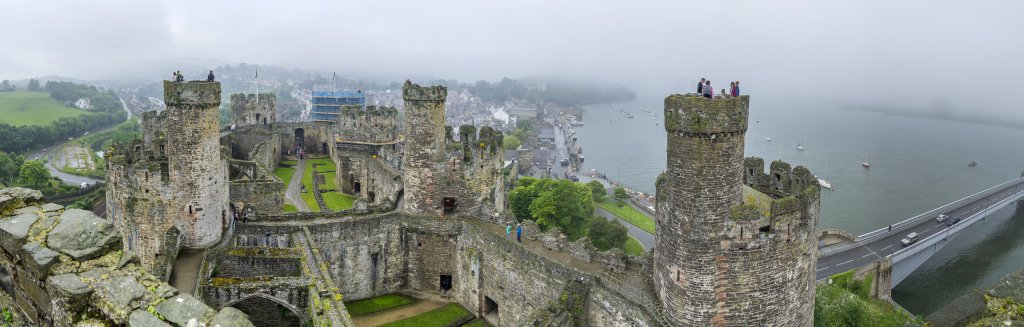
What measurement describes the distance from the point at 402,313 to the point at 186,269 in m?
9.30

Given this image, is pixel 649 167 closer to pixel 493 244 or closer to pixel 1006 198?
pixel 1006 198

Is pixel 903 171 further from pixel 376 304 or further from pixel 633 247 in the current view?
pixel 376 304

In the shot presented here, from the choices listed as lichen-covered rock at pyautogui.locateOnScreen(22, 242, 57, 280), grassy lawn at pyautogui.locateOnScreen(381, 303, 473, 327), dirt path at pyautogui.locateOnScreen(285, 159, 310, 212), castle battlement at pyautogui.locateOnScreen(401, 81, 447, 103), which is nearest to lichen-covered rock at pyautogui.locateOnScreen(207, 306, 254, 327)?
lichen-covered rock at pyautogui.locateOnScreen(22, 242, 57, 280)

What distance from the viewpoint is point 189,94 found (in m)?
25.2

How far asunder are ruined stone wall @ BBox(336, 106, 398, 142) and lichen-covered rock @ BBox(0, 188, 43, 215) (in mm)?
41183

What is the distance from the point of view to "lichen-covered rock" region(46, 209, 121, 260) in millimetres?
8445

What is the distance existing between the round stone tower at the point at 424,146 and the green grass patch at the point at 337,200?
10634 millimetres

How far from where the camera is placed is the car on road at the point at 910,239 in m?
63.0

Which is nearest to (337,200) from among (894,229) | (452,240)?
(452,240)

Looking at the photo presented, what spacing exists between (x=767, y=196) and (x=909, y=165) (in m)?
115

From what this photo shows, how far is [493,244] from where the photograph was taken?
93.9 feet

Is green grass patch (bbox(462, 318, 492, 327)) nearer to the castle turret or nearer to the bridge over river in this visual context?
the castle turret

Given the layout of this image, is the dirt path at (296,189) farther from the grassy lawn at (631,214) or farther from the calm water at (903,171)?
the calm water at (903,171)

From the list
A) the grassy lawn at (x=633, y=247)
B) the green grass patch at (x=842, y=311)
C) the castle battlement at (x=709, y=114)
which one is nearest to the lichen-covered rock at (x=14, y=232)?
the castle battlement at (x=709, y=114)
